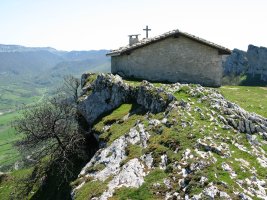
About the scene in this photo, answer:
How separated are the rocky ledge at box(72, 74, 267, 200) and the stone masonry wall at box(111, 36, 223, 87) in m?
13.6

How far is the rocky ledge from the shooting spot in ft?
48.6

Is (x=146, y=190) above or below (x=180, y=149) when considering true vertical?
below

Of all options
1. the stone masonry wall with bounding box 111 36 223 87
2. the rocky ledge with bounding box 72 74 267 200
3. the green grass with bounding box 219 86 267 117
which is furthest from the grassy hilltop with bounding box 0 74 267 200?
the stone masonry wall with bounding box 111 36 223 87

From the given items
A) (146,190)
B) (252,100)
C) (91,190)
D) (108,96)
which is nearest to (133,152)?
(91,190)

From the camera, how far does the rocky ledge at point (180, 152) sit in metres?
14.8

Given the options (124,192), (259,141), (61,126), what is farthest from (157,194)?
(61,126)

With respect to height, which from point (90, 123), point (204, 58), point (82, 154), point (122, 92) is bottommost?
point (82, 154)

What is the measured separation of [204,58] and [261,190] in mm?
27842

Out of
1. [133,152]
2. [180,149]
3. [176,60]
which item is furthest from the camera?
[176,60]

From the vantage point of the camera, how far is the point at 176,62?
40438 millimetres

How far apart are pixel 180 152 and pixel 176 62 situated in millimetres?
24248

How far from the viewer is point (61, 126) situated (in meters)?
33.8

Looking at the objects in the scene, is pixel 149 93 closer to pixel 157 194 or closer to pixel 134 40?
pixel 157 194

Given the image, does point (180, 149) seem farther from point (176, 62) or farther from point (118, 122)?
point (176, 62)
